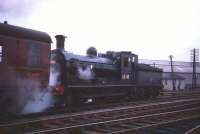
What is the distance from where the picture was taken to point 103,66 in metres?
18.3

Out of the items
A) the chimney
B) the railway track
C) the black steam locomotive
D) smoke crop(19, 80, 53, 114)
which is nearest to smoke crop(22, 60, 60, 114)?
smoke crop(19, 80, 53, 114)

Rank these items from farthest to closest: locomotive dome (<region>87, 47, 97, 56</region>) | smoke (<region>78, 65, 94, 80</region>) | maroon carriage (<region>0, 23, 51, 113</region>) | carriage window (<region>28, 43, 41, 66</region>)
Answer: locomotive dome (<region>87, 47, 97, 56</region>), smoke (<region>78, 65, 94, 80</region>), carriage window (<region>28, 43, 41, 66</region>), maroon carriage (<region>0, 23, 51, 113</region>)

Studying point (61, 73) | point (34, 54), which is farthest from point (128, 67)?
point (34, 54)

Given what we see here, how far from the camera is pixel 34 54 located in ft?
39.9

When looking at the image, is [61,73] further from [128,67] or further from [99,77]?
[128,67]

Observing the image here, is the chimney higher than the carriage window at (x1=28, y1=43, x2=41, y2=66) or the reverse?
higher

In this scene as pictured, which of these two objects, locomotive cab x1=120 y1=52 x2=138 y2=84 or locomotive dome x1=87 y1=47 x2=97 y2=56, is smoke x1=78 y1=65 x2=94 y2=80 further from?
locomotive cab x1=120 y1=52 x2=138 y2=84

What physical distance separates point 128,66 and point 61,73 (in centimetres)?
646

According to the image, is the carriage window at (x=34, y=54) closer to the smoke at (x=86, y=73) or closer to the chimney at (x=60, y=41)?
the chimney at (x=60, y=41)

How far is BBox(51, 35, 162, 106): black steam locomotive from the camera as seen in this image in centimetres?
Answer: 1520

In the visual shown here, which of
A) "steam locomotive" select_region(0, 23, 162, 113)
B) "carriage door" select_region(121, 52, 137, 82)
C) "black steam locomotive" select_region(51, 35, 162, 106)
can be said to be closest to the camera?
"steam locomotive" select_region(0, 23, 162, 113)

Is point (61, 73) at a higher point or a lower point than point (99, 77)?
higher

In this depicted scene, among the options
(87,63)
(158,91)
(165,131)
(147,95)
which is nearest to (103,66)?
(87,63)

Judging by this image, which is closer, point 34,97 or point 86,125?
point 86,125
